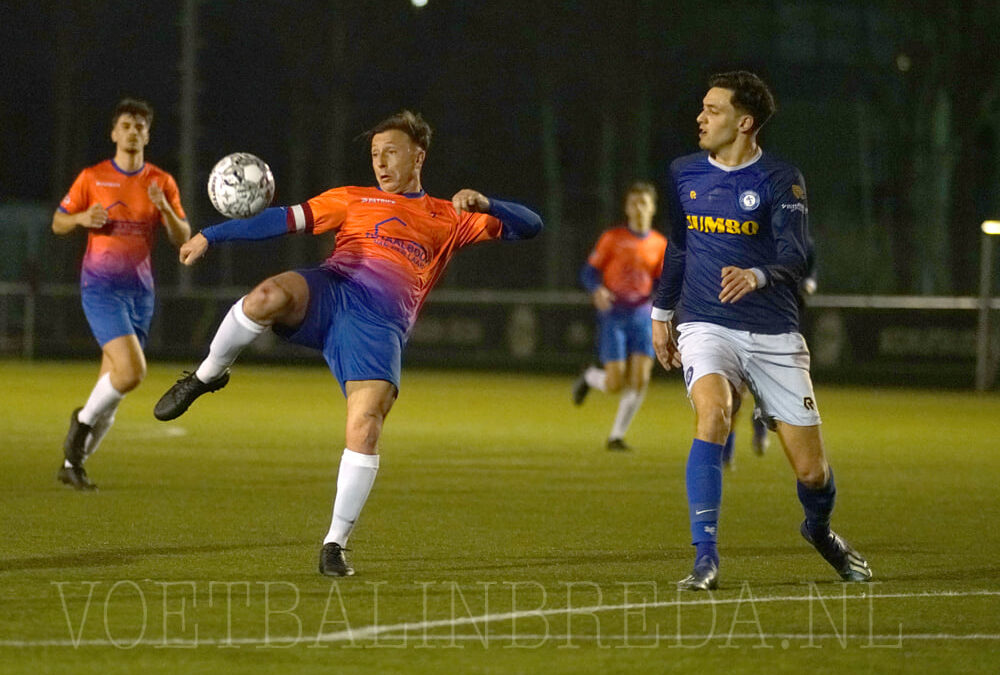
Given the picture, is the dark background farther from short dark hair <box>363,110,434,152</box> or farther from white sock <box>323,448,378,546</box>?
white sock <box>323,448,378,546</box>

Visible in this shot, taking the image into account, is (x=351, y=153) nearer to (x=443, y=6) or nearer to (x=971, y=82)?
(x=443, y=6)

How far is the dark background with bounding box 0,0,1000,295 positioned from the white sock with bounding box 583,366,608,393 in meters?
14.7

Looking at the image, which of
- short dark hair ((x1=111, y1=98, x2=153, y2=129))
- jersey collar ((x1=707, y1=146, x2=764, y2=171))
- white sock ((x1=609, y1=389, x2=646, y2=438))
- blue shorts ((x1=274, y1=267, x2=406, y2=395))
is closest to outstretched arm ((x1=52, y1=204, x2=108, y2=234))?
short dark hair ((x1=111, y1=98, x2=153, y2=129))

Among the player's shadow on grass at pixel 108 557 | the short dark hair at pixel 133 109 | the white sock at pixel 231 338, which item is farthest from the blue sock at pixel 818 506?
the short dark hair at pixel 133 109

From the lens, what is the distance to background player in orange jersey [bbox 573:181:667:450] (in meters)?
15.1

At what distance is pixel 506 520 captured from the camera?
1011 centimetres

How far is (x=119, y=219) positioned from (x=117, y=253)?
22 centimetres

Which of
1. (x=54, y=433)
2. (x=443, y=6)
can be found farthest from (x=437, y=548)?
(x=443, y=6)

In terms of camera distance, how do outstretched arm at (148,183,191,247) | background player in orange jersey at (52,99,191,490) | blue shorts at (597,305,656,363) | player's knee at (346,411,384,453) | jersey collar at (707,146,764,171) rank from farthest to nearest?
blue shorts at (597,305,656,363) → background player in orange jersey at (52,99,191,490) → outstretched arm at (148,183,191,247) → player's knee at (346,411,384,453) → jersey collar at (707,146,764,171)

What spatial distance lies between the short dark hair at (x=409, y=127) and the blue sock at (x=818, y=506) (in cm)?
229

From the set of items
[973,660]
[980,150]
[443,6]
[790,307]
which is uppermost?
[443,6]

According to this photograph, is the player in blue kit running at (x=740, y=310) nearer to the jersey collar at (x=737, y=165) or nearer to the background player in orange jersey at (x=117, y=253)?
the jersey collar at (x=737, y=165)

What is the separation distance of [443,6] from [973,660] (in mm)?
33176

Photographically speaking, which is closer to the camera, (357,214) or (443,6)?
(357,214)
